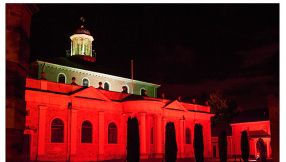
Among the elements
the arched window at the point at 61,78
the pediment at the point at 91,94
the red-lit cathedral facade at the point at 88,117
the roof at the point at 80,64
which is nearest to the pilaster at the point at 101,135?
the red-lit cathedral facade at the point at 88,117

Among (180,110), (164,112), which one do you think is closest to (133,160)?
(164,112)

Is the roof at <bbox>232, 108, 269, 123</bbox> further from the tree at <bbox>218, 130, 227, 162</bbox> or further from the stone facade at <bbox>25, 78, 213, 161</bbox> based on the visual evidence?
the tree at <bbox>218, 130, 227, 162</bbox>

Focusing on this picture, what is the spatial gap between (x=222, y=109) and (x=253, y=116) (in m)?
8.08

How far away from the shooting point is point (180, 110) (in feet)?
130

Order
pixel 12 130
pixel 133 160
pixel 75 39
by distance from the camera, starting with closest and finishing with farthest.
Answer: pixel 12 130
pixel 133 160
pixel 75 39

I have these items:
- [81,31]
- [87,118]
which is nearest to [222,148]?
[87,118]

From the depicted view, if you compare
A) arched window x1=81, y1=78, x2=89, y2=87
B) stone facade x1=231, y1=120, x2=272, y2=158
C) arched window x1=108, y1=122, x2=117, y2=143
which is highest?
arched window x1=81, y1=78, x2=89, y2=87

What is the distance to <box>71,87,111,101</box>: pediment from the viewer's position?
100 ft

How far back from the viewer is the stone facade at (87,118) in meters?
27.3

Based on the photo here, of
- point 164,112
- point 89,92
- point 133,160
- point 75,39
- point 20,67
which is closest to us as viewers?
point 20,67

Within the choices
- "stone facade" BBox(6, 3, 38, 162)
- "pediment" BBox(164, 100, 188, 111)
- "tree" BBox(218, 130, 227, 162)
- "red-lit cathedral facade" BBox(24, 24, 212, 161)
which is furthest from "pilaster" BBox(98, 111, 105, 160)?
"stone facade" BBox(6, 3, 38, 162)

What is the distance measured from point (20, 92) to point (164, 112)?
3129 centimetres

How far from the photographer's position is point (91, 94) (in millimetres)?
31516

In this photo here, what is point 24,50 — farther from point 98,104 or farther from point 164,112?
point 164,112
